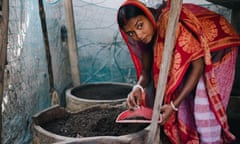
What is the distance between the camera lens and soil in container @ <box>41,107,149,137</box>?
1.80 m

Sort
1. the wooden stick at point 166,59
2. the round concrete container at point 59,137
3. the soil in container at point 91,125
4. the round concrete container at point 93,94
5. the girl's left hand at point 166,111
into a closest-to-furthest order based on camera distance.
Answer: the wooden stick at point 166,59 → the round concrete container at point 59,137 → the girl's left hand at point 166,111 → the soil in container at point 91,125 → the round concrete container at point 93,94

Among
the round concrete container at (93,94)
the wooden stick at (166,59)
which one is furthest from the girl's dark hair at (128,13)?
the round concrete container at (93,94)

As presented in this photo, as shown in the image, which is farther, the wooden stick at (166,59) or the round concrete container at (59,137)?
the round concrete container at (59,137)

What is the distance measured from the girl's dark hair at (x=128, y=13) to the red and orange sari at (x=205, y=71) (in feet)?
0.10

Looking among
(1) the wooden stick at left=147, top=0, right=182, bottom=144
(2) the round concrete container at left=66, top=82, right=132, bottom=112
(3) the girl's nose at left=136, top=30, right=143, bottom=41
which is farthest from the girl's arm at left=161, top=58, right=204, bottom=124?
(2) the round concrete container at left=66, top=82, right=132, bottom=112

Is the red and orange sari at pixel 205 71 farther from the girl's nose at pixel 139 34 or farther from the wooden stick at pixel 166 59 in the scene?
the wooden stick at pixel 166 59

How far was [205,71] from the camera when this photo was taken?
1.66 m

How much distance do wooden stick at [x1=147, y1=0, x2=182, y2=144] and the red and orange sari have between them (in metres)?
0.20

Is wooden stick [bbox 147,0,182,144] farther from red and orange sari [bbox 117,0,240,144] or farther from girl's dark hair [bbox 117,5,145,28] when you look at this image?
girl's dark hair [bbox 117,5,145,28]

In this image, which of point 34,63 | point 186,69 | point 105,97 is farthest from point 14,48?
point 186,69

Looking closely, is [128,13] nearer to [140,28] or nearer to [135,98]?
[140,28]

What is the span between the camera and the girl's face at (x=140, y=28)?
1613 mm

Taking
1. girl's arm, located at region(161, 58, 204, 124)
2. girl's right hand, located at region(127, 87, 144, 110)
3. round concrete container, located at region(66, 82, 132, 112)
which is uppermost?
girl's arm, located at region(161, 58, 204, 124)

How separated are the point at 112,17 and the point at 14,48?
2631mm
